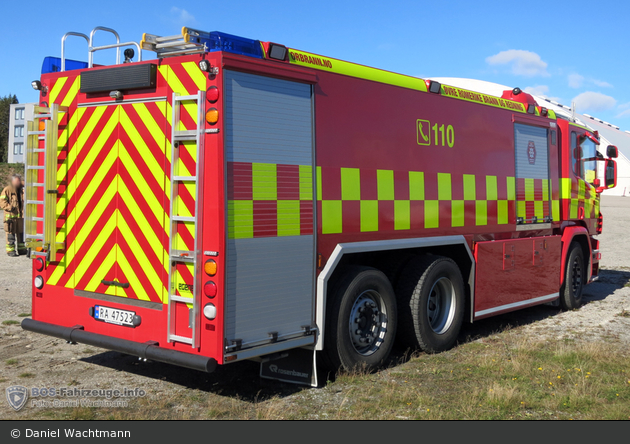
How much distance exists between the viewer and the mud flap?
5348 mm

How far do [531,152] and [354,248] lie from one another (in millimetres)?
4026

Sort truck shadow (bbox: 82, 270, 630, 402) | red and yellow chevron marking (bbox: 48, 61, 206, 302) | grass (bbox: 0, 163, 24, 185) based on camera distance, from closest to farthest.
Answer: red and yellow chevron marking (bbox: 48, 61, 206, 302)
truck shadow (bbox: 82, 270, 630, 402)
grass (bbox: 0, 163, 24, 185)

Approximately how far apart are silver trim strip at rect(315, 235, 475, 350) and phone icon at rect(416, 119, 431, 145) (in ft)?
3.44

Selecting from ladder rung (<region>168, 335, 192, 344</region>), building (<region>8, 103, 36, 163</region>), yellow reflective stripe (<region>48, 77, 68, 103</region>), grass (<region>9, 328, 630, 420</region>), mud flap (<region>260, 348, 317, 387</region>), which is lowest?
grass (<region>9, 328, 630, 420</region>)

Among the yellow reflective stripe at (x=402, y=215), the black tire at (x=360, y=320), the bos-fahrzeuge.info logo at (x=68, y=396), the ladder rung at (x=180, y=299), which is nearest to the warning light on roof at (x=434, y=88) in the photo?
the yellow reflective stripe at (x=402, y=215)

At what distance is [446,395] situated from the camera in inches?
209

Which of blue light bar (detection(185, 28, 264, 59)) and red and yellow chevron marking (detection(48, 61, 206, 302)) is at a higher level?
blue light bar (detection(185, 28, 264, 59))

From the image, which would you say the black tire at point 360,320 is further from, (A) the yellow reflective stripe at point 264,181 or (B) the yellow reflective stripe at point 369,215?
(A) the yellow reflective stripe at point 264,181

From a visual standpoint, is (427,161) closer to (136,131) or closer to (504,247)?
(504,247)

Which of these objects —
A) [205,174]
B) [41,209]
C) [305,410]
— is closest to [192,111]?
[205,174]

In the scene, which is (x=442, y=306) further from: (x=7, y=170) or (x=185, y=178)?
(x=7, y=170)

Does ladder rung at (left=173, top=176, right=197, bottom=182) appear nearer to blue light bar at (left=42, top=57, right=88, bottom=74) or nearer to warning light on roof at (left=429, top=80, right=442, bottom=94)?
blue light bar at (left=42, top=57, right=88, bottom=74)

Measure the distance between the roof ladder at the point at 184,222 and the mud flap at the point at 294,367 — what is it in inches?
35.1

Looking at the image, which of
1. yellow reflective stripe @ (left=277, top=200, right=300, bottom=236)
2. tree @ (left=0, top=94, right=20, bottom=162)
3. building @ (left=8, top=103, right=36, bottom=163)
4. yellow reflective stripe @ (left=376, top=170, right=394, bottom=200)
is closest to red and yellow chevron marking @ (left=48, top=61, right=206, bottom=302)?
yellow reflective stripe @ (left=277, top=200, right=300, bottom=236)
